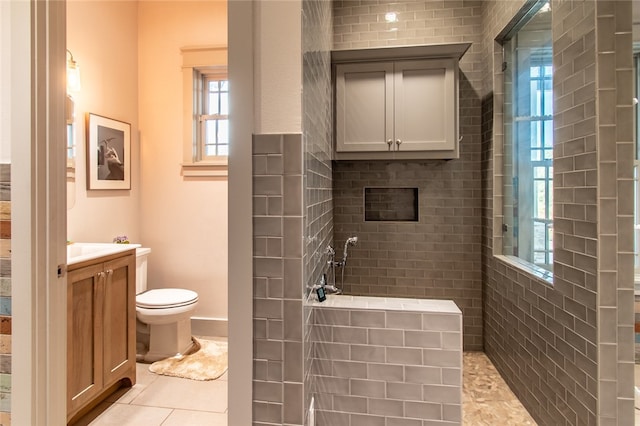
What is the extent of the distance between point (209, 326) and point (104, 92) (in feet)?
7.13

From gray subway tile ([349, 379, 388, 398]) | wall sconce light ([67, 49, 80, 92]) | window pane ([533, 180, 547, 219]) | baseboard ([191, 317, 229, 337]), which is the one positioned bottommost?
baseboard ([191, 317, 229, 337])

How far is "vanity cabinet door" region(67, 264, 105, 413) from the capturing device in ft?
6.25

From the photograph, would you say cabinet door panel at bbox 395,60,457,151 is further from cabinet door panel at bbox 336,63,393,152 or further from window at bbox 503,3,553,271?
window at bbox 503,3,553,271

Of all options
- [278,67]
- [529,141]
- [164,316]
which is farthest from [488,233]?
[164,316]

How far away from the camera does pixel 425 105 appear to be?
2803mm

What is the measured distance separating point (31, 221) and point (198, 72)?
240cm

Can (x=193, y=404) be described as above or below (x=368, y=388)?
below

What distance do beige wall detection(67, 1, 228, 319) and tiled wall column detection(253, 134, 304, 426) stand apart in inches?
80.5

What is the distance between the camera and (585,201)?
1.64m

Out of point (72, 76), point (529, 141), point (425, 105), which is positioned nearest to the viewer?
point (529, 141)

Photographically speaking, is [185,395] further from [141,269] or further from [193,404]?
[141,269]

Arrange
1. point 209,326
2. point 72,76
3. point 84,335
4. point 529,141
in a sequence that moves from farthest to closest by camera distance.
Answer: point 209,326 → point 72,76 → point 529,141 → point 84,335

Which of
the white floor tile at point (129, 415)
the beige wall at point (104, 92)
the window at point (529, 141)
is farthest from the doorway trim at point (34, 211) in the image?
the window at point (529, 141)

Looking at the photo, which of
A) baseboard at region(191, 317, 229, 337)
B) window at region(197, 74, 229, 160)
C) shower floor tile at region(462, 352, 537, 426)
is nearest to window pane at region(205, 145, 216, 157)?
window at region(197, 74, 229, 160)
